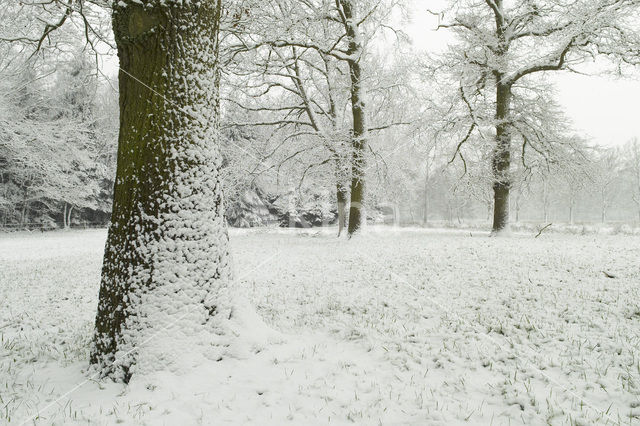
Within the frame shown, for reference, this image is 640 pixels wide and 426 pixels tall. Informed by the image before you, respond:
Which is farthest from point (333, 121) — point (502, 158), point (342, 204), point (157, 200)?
point (157, 200)

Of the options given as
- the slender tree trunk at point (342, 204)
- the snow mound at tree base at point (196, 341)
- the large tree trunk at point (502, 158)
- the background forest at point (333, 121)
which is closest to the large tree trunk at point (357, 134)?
the background forest at point (333, 121)

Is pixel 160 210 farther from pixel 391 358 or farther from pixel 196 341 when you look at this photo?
pixel 391 358

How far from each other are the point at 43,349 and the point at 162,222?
2698 mm

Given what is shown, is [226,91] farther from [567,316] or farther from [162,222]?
[567,316]

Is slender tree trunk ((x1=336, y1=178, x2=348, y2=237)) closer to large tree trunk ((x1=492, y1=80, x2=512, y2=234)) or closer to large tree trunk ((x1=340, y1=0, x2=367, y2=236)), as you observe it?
large tree trunk ((x1=340, y1=0, x2=367, y2=236))

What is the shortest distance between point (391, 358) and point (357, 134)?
11.1m

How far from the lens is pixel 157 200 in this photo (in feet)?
11.2

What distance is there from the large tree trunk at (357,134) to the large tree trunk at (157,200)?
9.62 m

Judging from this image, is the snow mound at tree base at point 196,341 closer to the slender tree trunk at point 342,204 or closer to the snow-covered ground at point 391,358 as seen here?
the snow-covered ground at point 391,358

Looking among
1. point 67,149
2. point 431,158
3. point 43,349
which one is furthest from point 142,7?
point 67,149

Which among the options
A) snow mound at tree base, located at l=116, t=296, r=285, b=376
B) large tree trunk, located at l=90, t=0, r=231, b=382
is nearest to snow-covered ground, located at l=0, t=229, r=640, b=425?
snow mound at tree base, located at l=116, t=296, r=285, b=376

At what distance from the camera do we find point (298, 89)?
51.4ft

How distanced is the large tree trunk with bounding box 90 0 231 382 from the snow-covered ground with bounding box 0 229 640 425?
0.49 metres

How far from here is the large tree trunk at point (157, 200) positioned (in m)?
3.37
